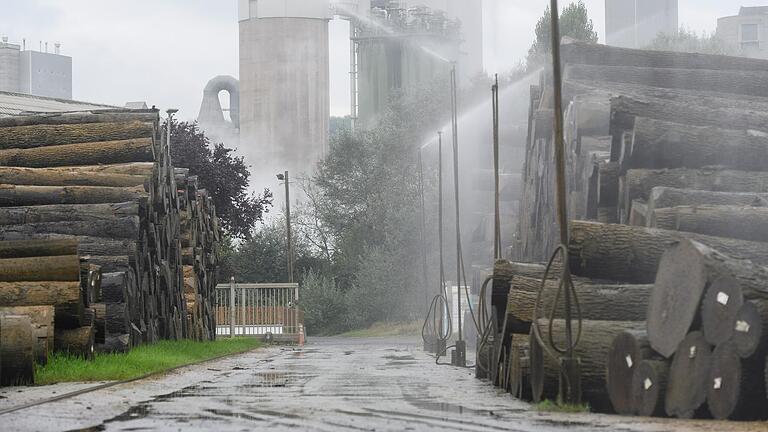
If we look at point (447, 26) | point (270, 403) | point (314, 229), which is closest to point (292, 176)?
point (314, 229)

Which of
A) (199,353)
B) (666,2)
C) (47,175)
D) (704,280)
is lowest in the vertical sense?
(199,353)

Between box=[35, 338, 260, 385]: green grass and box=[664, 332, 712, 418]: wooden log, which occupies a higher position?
box=[664, 332, 712, 418]: wooden log

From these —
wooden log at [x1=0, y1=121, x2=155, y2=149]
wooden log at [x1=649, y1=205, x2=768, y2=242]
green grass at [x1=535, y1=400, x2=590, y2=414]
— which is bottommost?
green grass at [x1=535, y1=400, x2=590, y2=414]

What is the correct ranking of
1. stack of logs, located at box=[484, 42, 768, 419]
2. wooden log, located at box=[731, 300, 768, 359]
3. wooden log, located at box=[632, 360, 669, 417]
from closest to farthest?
wooden log, located at box=[731, 300, 768, 359]
stack of logs, located at box=[484, 42, 768, 419]
wooden log, located at box=[632, 360, 669, 417]

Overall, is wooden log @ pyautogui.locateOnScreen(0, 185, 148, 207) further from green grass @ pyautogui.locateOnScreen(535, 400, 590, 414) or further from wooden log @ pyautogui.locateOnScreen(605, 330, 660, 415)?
wooden log @ pyautogui.locateOnScreen(605, 330, 660, 415)

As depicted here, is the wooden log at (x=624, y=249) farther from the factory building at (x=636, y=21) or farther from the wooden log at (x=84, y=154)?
the factory building at (x=636, y=21)

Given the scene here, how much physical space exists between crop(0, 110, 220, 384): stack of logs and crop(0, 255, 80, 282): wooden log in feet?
0.09

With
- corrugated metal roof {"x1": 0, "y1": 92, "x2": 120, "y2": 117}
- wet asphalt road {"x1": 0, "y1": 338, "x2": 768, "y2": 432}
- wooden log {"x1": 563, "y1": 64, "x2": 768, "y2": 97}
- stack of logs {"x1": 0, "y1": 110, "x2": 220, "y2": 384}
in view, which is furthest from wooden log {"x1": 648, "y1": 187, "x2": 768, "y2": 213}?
corrugated metal roof {"x1": 0, "y1": 92, "x2": 120, "y2": 117}

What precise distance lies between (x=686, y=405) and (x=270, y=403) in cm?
414

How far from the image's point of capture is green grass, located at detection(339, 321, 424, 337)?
200 feet

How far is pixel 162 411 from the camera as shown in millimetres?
12539

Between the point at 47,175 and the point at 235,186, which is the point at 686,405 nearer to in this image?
the point at 47,175

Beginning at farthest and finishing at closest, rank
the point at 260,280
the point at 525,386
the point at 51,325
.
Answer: the point at 260,280
the point at 51,325
the point at 525,386

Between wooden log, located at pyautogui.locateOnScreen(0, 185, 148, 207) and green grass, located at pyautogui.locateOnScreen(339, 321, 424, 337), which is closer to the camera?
wooden log, located at pyautogui.locateOnScreen(0, 185, 148, 207)
